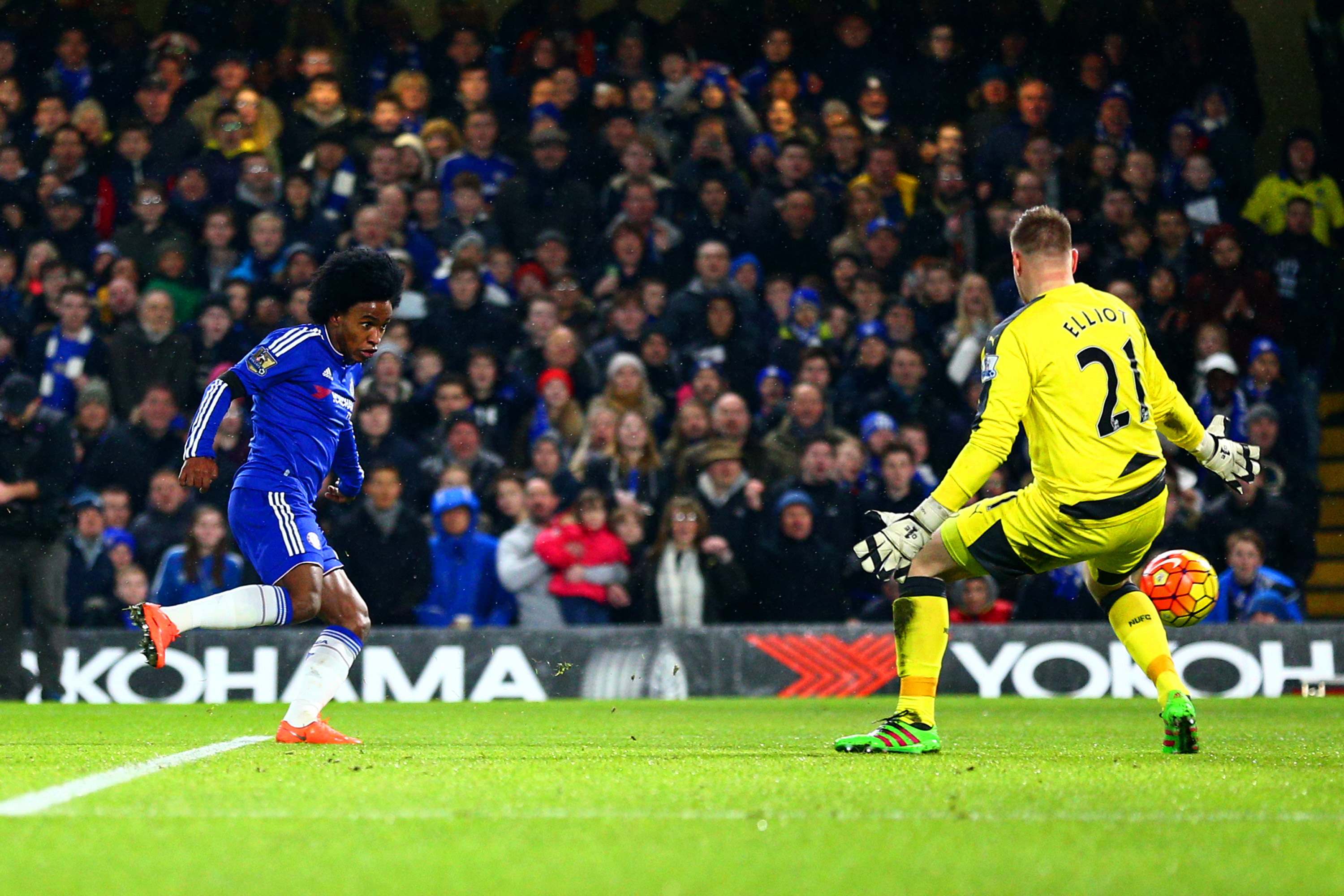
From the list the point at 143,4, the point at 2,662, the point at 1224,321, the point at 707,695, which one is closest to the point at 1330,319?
the point at 1224,321

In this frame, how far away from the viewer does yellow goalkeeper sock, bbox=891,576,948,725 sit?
6180 mm

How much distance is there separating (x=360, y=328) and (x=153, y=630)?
145 cm

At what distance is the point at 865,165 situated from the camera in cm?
1477

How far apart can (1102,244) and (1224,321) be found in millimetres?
1238

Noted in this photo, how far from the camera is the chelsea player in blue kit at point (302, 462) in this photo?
6.62 metres

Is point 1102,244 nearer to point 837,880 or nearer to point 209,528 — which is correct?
point 209,528

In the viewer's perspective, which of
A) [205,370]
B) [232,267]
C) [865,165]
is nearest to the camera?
[205,370]

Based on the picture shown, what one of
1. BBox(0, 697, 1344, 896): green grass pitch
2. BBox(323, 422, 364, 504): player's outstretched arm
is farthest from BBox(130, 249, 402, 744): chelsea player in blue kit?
BBox(0, 697, 1344, 896): green grass pitch

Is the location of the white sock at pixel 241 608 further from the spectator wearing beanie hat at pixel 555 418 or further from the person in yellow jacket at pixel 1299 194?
the person in yellow jacket at pixel 1299 194

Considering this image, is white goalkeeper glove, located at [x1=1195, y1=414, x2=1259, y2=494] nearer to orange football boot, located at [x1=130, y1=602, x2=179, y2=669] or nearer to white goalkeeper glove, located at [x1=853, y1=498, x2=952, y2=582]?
white goalkeeper glove, located at [x1=853, y1=498, x2=952, y2=582]

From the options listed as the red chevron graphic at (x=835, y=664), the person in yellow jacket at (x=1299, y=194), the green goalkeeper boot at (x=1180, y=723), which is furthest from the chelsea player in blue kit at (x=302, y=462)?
the person in yellow jacket at (x=1299, y=194)

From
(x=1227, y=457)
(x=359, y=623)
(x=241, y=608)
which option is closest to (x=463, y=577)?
(x=359, y=623)

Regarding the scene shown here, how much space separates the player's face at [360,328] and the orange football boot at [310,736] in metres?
1.49

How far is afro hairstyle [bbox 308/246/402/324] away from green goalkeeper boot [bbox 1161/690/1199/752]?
336 centimetres
